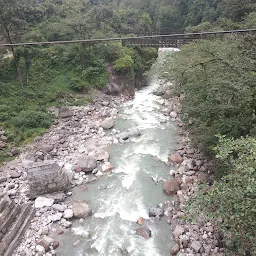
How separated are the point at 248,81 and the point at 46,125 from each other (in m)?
11.8

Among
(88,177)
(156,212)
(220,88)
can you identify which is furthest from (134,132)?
(220,88)

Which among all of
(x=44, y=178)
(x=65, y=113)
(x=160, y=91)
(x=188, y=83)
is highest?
(x=188, y=83)

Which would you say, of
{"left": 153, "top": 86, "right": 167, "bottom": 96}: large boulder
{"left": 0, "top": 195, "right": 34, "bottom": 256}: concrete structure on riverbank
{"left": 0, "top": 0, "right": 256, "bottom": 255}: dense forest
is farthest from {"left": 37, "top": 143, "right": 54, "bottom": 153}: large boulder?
{"left": 153, "top": 86, "right": 167, "bottom": 96}: large boulder

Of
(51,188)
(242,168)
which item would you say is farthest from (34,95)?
(242,168)

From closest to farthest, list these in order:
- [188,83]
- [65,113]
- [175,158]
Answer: [188,83], [175,158], [65,113]

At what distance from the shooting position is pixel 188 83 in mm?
11414

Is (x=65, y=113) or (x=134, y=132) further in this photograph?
(x=65, y=113)

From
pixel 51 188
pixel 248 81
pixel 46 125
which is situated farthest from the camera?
pixel 46 125

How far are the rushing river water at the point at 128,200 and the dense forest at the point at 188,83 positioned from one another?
2.05 m

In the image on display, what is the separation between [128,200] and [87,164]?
2986mm

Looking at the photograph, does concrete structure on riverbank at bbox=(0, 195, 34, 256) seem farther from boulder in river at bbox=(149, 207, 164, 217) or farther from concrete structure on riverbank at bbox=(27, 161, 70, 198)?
boulder in river at bbox=(149, 207, 164, 217)

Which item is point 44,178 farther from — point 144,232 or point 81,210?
point 144,232

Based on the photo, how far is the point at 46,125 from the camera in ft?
51.1

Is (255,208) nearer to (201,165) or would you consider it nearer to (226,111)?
(226,111)
